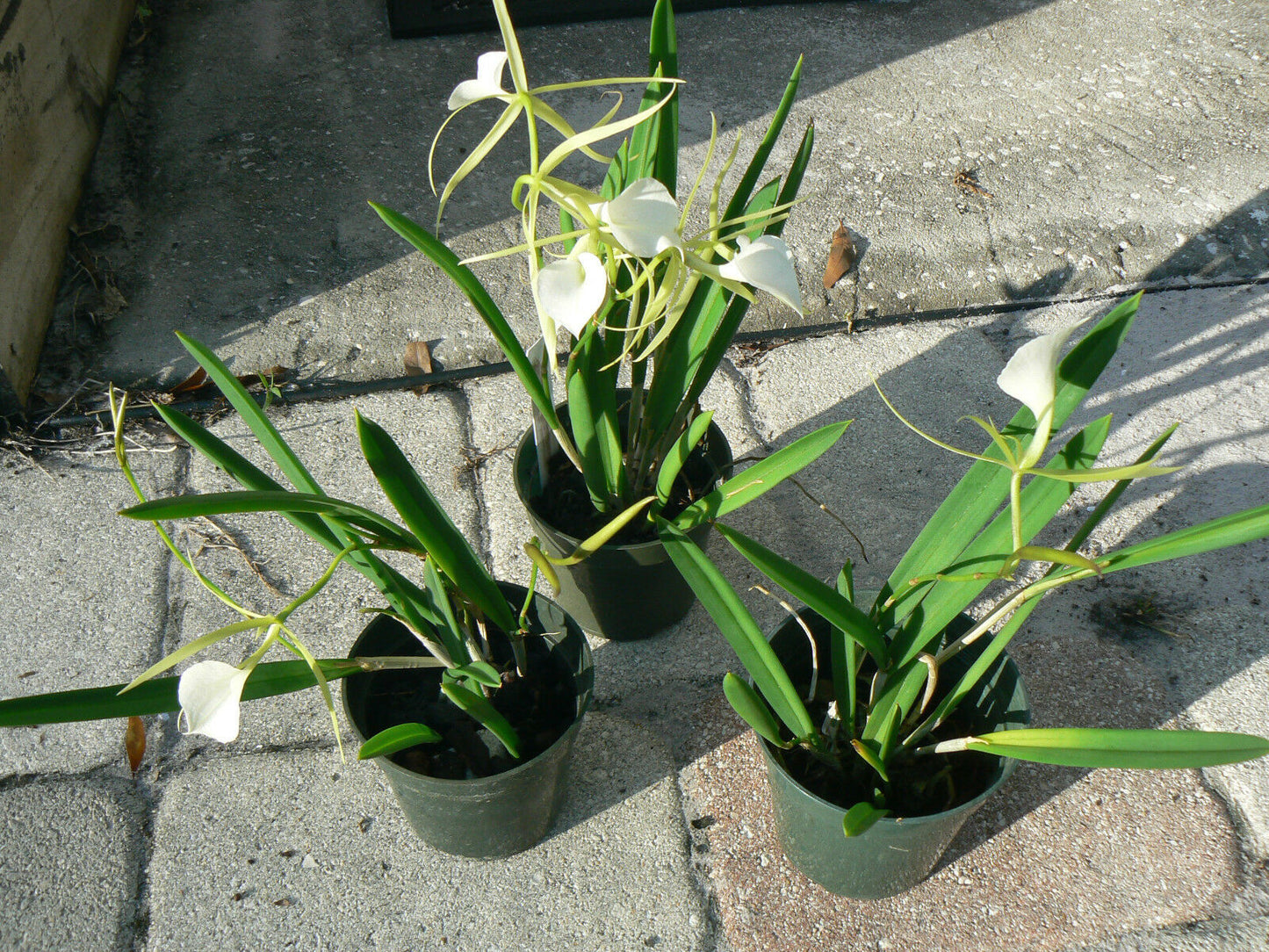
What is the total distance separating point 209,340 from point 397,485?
1322 mm

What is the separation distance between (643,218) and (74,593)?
144 centimetres

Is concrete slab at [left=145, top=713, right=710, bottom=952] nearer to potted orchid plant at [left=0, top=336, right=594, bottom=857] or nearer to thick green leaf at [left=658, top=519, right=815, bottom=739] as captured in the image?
potted orchid plant at [left=0, top=336, right=594, bottom=857]

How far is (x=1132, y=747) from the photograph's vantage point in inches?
33.8

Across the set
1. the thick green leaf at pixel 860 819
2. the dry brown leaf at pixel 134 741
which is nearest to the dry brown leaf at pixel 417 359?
the dry brown leaf at pixel 134 741

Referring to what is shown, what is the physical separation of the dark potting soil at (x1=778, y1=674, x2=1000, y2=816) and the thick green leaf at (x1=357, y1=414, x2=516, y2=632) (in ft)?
1.38

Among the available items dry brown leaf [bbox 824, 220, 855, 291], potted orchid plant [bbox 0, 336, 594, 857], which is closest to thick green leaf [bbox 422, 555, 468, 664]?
potted orchid plant [bbox 0, 336, 594, 857]

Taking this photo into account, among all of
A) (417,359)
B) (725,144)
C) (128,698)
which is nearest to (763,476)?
(128,698)

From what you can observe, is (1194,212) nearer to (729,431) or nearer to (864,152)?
(864,152)

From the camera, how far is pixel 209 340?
2.01 metres

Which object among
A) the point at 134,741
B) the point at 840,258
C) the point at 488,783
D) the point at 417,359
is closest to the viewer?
the point at 488,783

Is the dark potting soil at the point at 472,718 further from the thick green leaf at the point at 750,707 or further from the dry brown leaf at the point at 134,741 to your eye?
the dry brown leaf at the point at 134,741

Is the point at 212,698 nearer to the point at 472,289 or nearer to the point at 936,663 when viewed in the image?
the point at 472,289

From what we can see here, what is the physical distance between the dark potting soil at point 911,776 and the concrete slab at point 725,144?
44.3 inches

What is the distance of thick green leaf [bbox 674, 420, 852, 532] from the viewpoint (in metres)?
1.05
